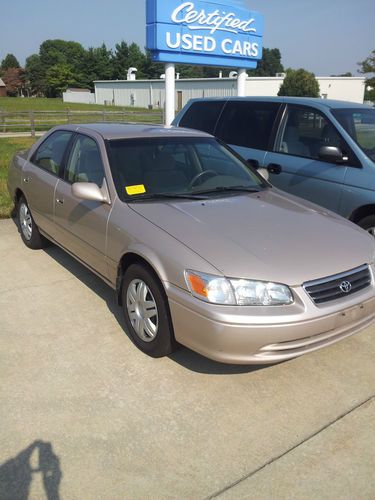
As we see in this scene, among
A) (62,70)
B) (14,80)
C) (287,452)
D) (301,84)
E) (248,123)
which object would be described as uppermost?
(62,70)

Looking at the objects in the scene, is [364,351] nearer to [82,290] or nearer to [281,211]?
[281,211]

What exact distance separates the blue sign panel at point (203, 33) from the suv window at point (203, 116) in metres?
6.95

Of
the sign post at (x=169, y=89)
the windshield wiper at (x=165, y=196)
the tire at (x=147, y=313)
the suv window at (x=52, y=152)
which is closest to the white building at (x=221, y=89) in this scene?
the sign post at (x=169, y=89)

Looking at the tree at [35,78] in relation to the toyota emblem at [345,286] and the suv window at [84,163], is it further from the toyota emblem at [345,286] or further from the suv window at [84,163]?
the toyota emblem at [345,286]

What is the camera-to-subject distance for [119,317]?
381 cm

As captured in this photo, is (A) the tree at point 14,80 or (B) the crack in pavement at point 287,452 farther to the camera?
(A) the tree at point 14,80

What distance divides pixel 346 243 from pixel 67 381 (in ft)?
6.88

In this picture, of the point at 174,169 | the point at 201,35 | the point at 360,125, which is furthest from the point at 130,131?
the point at 201,35

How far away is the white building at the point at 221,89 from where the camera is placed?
49.3 meters

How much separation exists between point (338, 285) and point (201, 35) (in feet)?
42.3

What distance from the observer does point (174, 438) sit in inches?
98.3

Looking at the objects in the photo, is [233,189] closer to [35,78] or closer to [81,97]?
[81,97]

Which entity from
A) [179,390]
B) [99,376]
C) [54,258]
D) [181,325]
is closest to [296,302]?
[181,325]

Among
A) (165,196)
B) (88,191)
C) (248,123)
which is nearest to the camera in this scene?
(88,191)
